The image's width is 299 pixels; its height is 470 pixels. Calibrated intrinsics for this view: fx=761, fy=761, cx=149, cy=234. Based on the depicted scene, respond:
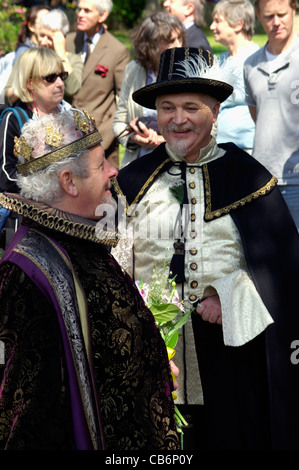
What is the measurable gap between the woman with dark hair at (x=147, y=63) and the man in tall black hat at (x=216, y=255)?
1.81m

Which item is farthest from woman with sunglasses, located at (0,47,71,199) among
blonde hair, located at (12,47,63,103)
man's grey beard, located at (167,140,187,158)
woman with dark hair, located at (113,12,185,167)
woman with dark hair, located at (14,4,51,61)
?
woman with dark hair, located at (14,4,51,61)

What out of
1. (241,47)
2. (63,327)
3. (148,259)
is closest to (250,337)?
(148,259)

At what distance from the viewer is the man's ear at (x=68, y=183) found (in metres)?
2.85

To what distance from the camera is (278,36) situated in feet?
18.4

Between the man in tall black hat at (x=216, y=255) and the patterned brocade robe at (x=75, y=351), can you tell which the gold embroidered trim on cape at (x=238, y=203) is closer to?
the man in tall black hat at (x=216, y=255)

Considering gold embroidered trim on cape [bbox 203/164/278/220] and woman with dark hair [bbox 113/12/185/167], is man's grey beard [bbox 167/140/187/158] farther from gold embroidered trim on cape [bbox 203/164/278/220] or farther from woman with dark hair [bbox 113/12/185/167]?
woman with dark hair [bbox 113/12/185/167]

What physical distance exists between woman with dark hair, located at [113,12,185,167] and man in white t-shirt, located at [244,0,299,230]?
2.48ft

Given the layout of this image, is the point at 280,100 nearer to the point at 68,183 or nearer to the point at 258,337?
the point at 258,337

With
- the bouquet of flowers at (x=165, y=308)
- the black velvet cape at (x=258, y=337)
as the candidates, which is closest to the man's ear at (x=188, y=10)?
the black velvet cape at (x=258, y=337)

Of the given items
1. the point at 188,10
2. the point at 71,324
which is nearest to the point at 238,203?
the point at 71,324

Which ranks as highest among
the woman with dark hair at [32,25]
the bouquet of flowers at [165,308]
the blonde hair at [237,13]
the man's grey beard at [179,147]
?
the woman with dark hair at [32,25]

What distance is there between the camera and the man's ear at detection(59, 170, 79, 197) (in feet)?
9.34

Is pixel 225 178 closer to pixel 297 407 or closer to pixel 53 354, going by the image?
pixel 297 407

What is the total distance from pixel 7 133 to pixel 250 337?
2594 mm
